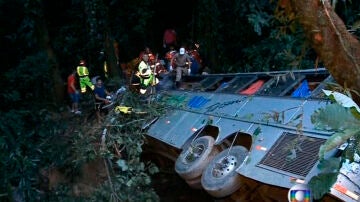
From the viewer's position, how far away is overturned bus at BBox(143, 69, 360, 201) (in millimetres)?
4906

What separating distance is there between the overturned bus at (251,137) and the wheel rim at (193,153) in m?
0.01

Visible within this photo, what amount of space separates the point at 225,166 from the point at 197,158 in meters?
0.68

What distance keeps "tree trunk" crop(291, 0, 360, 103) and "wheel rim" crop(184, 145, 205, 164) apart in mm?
3739

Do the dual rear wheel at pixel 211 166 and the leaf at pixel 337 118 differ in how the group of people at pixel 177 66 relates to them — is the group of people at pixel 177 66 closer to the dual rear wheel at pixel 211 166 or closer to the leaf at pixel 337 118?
the dual rear wheel at pixel 211 166

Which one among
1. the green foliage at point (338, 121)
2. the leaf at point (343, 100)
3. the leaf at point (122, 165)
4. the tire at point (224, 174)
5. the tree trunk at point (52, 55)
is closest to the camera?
the green foliage at point (338, 121)

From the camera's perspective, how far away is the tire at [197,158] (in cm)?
651

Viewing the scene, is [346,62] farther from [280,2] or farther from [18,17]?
[18,17]

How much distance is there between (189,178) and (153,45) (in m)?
12.2

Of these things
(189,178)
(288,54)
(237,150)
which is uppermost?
(288,54)

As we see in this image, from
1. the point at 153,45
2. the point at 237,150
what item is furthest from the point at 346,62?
the point at 153,45

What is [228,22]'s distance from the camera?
44.5 feet
